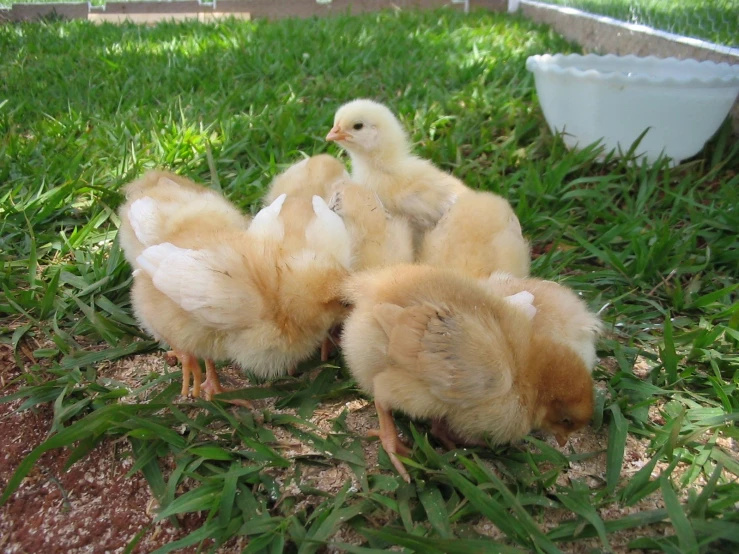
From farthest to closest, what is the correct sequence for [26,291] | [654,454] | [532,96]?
[532,96], [26,291], [654,454]

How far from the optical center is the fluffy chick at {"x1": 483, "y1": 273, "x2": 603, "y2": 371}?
1.65 m

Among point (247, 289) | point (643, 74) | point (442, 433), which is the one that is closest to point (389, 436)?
point (442, 433)

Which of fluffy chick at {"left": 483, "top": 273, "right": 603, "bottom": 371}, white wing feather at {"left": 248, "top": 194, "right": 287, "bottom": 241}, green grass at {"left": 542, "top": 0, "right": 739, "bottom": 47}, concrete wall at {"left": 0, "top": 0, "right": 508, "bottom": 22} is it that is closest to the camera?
fluffy chick at {"left": 483, "top": 273, "right": 603, "bottom": 371}

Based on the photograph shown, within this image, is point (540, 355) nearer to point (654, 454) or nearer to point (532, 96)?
point (654, 454)

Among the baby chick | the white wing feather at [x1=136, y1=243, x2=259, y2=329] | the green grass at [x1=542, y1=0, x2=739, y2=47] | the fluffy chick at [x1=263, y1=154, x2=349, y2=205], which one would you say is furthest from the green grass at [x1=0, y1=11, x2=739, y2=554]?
the green grass at [x1=542, y1=0, x2=739, y2=47]

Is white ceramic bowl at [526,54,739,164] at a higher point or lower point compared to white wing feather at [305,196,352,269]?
higher

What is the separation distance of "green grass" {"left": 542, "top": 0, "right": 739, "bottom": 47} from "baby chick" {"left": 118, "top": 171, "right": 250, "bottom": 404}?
298 centimetres

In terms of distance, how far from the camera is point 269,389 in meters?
1.76

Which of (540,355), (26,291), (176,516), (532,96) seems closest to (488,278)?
(540,355)

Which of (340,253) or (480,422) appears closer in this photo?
(480,422)

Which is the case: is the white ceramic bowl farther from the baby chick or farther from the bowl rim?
the baby chick

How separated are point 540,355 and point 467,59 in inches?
143

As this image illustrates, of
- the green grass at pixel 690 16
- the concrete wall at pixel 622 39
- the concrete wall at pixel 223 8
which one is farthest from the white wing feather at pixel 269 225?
the concrete wall at pixel 223 8

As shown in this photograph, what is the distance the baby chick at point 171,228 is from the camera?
1.70 m
